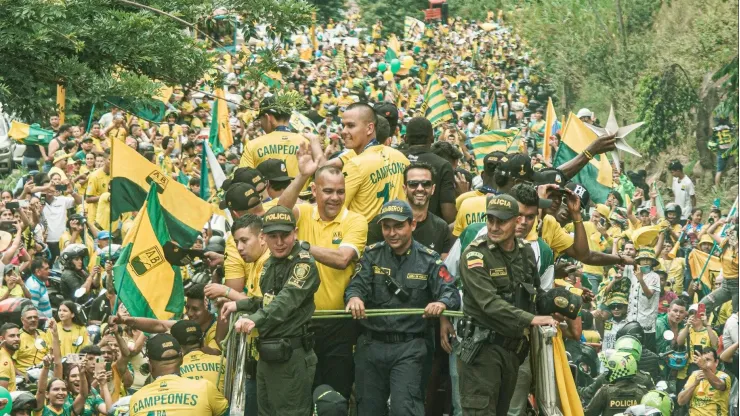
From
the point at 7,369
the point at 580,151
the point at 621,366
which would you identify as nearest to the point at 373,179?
the point at 7,369

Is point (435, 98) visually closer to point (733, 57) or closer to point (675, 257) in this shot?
point (675, 257)

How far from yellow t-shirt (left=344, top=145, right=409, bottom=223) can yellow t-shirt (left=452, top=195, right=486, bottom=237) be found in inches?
19.8

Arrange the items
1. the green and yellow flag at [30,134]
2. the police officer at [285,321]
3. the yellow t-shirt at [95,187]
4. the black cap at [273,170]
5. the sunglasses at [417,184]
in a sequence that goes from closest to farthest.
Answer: the police officer at [285,321] → the sunglasses at [417,184] → the black cap at [273,170] → the yellow t-shirt at [95,187] → the green and yellow flag at [30,134]

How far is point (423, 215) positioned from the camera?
36.1 feet

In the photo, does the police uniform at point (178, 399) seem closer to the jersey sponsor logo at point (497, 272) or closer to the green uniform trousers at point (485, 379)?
the green uniform trousers at point (485, 379)

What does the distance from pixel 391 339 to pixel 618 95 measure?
3348 cm

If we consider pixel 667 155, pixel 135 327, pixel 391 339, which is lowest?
Answer: pixel 667 155

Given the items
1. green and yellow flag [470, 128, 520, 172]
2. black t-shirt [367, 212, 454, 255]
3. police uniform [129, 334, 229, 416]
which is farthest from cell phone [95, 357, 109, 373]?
green and yellow flag [470, 128, 520, 172]

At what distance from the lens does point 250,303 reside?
10.3m

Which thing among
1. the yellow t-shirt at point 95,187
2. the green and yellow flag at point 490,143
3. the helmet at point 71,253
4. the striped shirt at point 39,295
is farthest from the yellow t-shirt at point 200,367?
the yellow t-shirt at point 95,187

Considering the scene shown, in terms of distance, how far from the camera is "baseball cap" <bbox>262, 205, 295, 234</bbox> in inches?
391

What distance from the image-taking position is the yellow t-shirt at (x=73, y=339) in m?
14.8

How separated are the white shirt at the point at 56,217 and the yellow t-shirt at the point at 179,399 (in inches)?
396

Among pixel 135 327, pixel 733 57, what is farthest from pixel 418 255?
pixel 733 57
